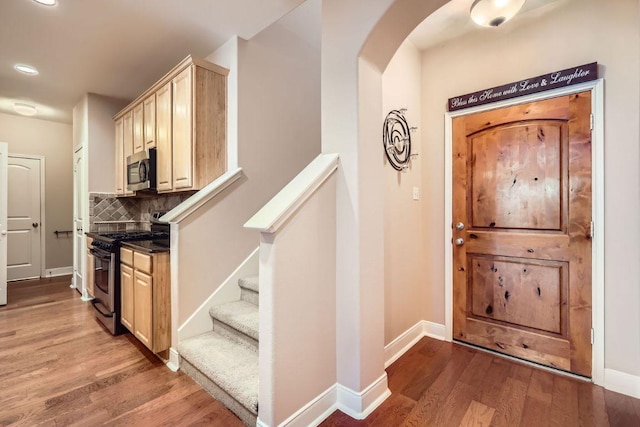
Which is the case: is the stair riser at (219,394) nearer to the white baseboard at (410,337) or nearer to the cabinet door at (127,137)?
the white baseboard at (410,337)

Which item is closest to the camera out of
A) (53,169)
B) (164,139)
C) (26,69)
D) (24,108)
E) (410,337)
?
(410,337)

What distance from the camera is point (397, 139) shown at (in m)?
2.37

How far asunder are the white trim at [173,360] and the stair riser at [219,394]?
0.04 meters

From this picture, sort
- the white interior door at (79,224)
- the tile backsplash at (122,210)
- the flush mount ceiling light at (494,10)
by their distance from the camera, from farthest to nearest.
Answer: the white interior door at (79,224), the tile backsplash at (122,210), the flush mount ceiling light at (494,10)

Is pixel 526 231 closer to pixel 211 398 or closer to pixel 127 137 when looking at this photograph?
pixel 211 398

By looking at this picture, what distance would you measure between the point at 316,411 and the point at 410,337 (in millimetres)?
1227

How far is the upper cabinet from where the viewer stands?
2453 mm

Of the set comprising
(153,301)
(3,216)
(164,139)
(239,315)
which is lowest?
(239,315)

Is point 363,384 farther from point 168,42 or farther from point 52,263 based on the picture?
point 52,263

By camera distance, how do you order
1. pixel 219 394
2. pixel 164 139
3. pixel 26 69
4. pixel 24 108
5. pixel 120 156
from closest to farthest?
pixel 219 394
pixel 164 139
pixel 26 69
pixel 120 156
pixel 24 108

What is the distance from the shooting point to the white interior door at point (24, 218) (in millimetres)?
4699

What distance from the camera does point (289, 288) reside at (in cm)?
146

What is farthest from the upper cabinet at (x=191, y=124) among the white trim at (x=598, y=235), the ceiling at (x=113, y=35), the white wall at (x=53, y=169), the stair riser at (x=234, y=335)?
the white wall at (x=53, y=169)

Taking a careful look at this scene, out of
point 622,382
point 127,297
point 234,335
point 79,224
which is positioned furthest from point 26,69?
point 622,382
